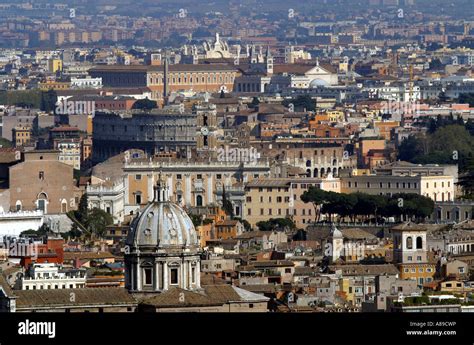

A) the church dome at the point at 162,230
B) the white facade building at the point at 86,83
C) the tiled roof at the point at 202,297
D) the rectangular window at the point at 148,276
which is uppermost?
the white facade building at the point at 86,83

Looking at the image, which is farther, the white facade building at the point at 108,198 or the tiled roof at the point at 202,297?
the white facade building at the point at 108,198

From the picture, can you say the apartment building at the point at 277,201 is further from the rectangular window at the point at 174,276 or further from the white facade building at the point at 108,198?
the rectangular window at the point at 174,276

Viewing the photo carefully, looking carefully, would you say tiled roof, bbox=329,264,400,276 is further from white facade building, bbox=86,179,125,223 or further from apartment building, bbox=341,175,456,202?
apartment building, bbox=341,175,456,202

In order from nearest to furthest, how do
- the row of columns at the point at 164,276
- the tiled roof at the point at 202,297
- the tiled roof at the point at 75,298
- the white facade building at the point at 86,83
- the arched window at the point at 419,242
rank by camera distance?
the tiled roof at the point at 75,298 < the tiled roof at the point at 202,297 < the row of columns at the point at 164,276 < the arched window at the point at 419,242 < the white facade building at the point at 86,83

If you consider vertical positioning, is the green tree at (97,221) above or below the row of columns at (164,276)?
above

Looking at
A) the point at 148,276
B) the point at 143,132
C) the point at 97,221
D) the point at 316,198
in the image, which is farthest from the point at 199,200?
the point at 148,276

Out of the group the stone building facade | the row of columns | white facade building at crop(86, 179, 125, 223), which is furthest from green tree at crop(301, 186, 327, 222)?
the row of columns

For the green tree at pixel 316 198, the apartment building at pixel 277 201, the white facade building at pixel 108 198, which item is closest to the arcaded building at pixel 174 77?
the apartment building at pixel 277 201

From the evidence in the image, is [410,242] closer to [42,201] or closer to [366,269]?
[366,269]

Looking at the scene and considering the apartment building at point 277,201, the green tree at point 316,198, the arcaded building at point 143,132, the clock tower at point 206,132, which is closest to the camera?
the green tree at point 316,198
